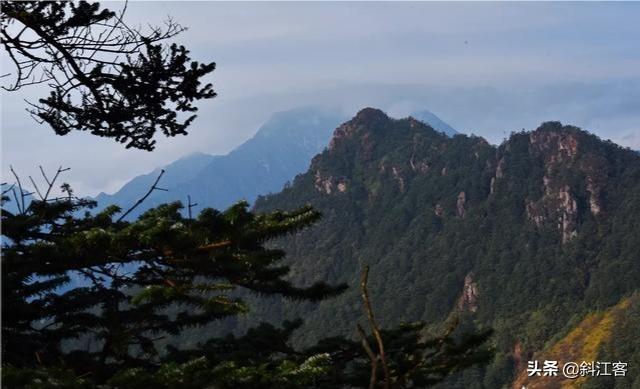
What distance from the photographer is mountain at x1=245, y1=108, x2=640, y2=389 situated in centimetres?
13012

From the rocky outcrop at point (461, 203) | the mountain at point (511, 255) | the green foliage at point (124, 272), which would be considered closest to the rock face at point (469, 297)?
the mountain at point (511, 255)

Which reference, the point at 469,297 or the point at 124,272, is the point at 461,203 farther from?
the point at 124,272

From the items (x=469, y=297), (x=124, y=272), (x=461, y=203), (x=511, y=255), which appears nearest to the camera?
(x=124, y=272)

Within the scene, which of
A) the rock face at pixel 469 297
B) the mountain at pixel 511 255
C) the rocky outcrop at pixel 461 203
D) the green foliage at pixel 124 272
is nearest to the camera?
the green foliage at pixel 124 272

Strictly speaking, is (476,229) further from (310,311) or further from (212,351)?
(212,351)

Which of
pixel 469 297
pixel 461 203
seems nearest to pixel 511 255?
pixel 469 297

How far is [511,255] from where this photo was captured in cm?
16250

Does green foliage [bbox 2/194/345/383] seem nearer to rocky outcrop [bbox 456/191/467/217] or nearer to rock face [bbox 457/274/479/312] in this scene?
rock face [bbox 457/274/479/312]

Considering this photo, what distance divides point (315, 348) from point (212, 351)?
0.99 metres

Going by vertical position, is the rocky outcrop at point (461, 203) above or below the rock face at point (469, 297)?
above

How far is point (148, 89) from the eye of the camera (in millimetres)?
7688

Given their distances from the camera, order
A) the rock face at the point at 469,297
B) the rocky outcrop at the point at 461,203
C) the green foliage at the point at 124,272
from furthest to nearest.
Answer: the rocky outcrop at the point at 461,203 < the rock face at the point at 469,297 < the green foliage at the point at 124,272

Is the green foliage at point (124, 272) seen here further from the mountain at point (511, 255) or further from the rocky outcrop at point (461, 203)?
the rocky outcrop at point (461, 203)

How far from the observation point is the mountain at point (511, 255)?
13012 cm
